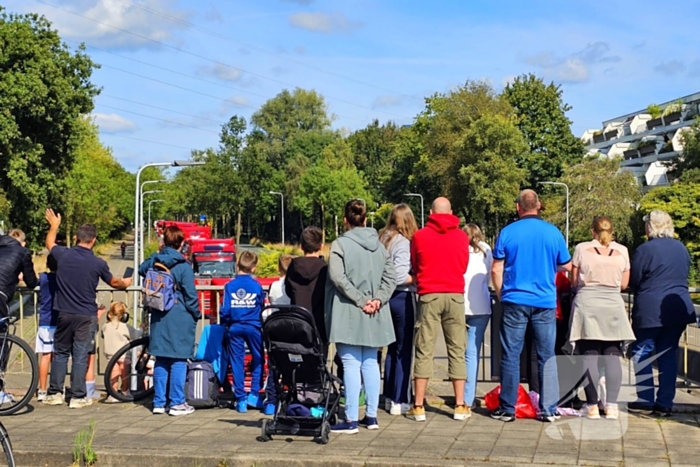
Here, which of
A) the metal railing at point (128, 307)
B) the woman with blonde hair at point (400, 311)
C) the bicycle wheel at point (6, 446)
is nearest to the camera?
the bicycle wheel at point (6, 446)

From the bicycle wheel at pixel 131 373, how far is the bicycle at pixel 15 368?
810mm

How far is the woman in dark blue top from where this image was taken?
26.0ft

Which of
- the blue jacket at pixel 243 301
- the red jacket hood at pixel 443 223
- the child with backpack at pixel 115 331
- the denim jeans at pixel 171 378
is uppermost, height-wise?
the red jacket hood at pixel 443 223

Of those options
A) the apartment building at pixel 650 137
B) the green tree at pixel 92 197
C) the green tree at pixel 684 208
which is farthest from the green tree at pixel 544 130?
the green tree at pixel 92 197

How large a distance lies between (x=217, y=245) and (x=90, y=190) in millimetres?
42255

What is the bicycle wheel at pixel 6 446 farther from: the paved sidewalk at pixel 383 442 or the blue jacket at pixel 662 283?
the blue jacket at pixel 662 283

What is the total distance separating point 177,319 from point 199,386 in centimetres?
81

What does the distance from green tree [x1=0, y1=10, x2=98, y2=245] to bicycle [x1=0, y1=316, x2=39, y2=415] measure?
85.2 feet

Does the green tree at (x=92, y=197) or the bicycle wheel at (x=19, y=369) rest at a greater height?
the green tree at (x=92, y=197)

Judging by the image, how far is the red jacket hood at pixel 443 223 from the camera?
7.80 m

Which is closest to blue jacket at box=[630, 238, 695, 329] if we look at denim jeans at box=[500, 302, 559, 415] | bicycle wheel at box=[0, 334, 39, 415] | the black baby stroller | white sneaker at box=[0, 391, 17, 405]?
denim jeans at box=[500, 302, 559, 415]

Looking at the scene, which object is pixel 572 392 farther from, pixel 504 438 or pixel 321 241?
pixel 321 241

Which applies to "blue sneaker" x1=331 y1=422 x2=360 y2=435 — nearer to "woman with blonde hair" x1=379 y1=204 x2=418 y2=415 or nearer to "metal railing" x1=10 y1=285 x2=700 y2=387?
"woman with blonde hair" x1=379 y1=204 x2=418 y2=415

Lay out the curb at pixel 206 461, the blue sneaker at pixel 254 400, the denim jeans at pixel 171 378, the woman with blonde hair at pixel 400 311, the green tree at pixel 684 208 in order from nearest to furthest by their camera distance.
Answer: the curb at pixel 206 461
the woman with blonde hair at pixel 400 311
the denim jeans at pixel 171 378
the blue sneaker at pixel 254 400
the green tree at pixel 684 208
